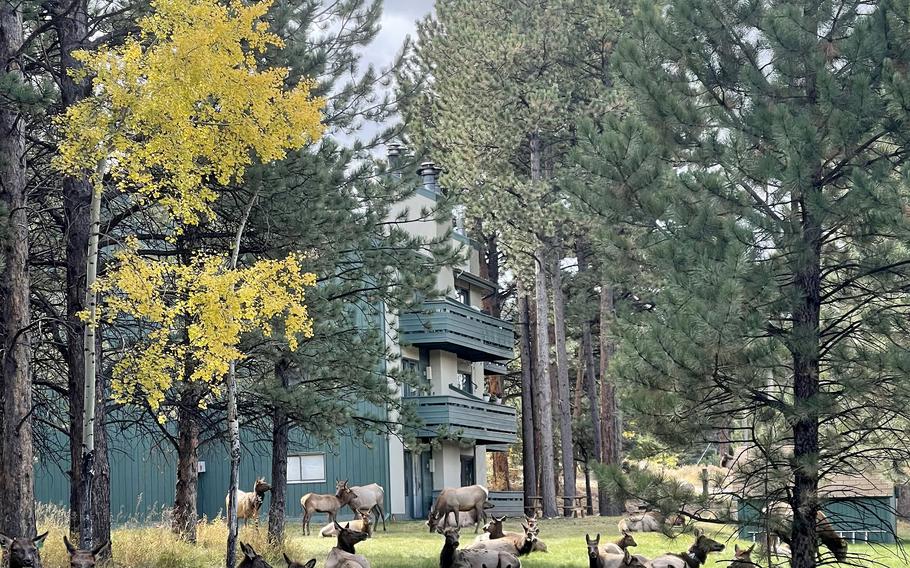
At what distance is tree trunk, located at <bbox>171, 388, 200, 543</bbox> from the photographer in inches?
755

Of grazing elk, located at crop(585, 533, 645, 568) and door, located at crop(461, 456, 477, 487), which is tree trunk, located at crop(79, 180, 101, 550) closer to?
grazing elk, located at crop(585, 533, 645, 568)

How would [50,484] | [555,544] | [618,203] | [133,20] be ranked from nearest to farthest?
[618,203]
[133,20]
[555,544]
[50,484]

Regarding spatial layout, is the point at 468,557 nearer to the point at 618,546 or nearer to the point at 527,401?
the point at 618,546

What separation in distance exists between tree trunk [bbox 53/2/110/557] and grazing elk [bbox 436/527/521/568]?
191 inches

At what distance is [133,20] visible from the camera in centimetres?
1828

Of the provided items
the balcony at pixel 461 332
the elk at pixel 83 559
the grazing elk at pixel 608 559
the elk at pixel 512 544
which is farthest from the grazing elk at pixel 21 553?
the balcony at pixel 461 332

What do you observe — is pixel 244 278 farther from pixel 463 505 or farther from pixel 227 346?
pixel 463 505

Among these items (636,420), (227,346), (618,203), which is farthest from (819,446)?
(227,346)

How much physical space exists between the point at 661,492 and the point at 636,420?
0.92 meters

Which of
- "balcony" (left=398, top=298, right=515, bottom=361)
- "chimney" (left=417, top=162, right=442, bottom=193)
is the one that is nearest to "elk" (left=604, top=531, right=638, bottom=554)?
"balcony" (left=398, top=298, right=515, bottom=361)

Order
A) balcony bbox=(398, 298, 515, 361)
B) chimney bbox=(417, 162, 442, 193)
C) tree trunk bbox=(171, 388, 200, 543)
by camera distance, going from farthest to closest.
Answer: chimney bbox=(417, 162, 442, 193) → balcony bbox=(398, 298, 515, 361) → tree trunk bbox=(171, 388, 200, 543)

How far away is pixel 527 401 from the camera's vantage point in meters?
43.2

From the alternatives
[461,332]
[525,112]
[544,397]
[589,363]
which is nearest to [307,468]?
[461,332]

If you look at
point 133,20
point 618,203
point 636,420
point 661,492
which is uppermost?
point 133,20
